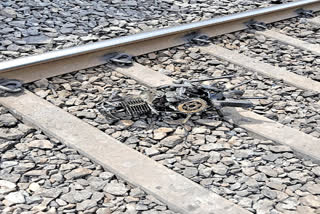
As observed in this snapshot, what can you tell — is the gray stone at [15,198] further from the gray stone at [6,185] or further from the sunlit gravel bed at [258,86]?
the sunlit gravel bed at [258,86]

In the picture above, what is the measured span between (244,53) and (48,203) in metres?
3.26

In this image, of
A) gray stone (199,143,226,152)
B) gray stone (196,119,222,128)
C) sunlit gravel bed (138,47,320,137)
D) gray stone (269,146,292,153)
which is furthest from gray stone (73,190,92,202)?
sunlit gravel bed (138,47,320,137)

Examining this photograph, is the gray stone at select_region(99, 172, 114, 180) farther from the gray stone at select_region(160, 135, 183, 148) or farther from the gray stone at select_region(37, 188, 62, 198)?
the gray stone at select_region(160, 135, 183, 148)

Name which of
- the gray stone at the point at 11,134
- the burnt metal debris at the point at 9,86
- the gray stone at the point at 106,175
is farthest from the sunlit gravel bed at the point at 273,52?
the gray stone at the point at 11,134

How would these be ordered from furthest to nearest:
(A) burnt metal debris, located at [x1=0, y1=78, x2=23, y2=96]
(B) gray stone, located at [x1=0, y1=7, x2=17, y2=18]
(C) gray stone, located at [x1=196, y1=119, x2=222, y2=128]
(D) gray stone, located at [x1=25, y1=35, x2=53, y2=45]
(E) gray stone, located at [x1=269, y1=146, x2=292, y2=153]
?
(B) gray stone, located at [x1=0, y1=7, x2=17, y2=18] → (D) gray stone, located at [x1=25, y1=35, x2=53, y2=45] → (A) burnt metal debris, located at [x1=0, y1=78, x2=23, y2=96] → (C) gray stone, located at [x1=196, y1=119, x2=222, y2=128] → (E) gray stone, located at [x1=269, y1=146, x2=292, y2=153]

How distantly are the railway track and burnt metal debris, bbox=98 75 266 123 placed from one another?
9cm

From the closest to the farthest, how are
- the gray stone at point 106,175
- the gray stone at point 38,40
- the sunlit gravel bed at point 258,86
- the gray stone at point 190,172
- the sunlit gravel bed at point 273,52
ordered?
the gray stone at point 106,175 → the gray stone at point 190,172 → the sunlit gravel bed at point 258,86 → the gray stone at point 38,40 → the sunlit gravel bed at point 273,52

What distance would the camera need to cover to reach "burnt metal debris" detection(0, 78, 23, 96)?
482 centimetres

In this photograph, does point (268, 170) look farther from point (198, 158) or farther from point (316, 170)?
point (198, 158)

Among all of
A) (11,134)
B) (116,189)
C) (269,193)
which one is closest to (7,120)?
(11,134)

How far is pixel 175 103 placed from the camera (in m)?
4.88

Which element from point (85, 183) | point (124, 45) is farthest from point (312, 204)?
point (124, 45)

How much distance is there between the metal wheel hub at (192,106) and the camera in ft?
15.7

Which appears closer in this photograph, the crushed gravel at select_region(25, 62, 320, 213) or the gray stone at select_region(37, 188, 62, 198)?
the gray stone at select_region(37, 188, 62, 198)
